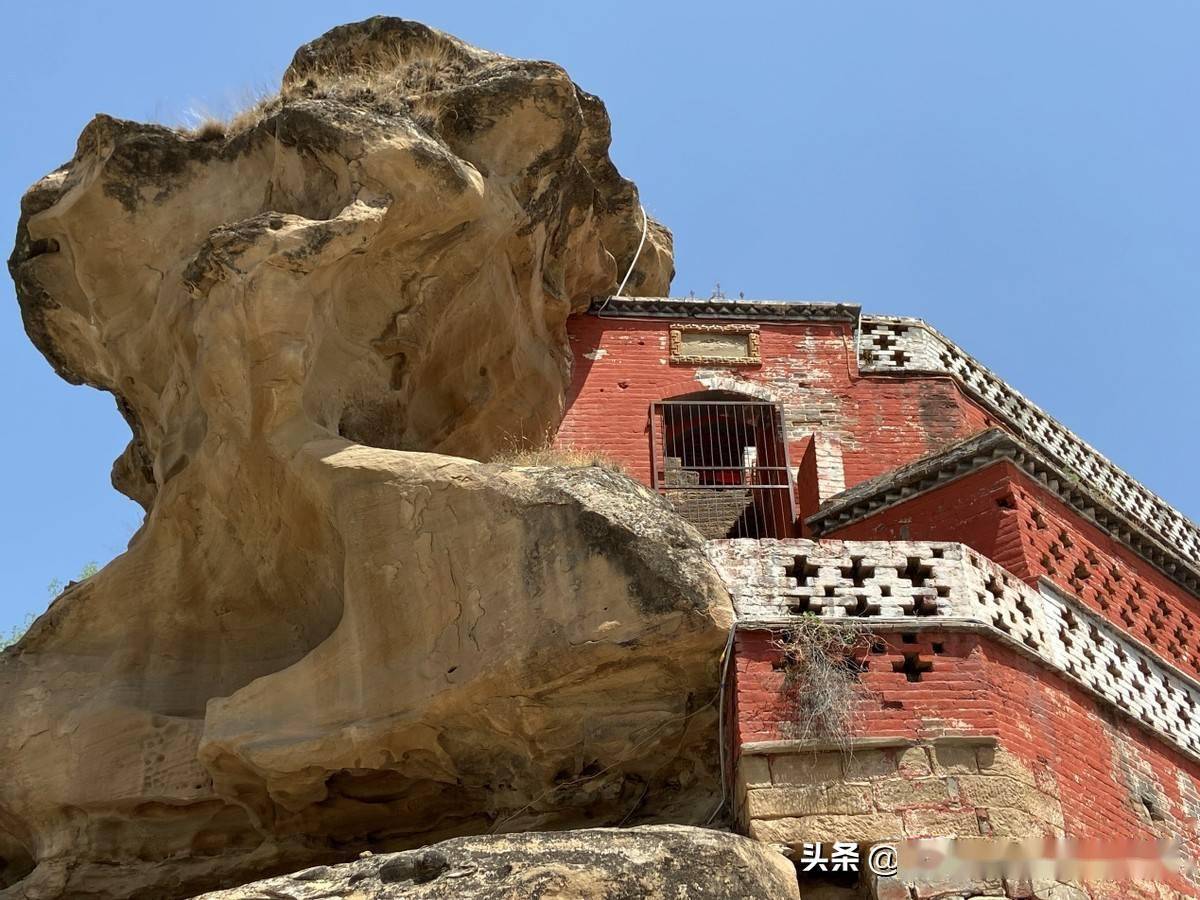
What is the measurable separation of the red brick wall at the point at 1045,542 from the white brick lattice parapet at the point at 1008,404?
3.31m

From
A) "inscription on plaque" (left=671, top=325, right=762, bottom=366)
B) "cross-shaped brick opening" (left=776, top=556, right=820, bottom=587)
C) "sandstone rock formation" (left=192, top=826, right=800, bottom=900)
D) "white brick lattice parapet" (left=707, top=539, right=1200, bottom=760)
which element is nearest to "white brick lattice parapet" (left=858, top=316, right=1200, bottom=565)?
"inscription on plaque" (left=671, top=325, right=762, bottom=366)

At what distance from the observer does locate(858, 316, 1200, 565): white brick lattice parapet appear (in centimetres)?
1792

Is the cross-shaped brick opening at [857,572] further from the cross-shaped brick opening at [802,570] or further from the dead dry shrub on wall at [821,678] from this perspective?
the dead dry shrub on wall at [821,678]

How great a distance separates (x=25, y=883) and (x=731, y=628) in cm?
649

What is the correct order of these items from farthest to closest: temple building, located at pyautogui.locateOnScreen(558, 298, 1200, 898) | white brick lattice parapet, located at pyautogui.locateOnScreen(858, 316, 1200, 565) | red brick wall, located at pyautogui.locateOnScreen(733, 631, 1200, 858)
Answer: white brick lattice parapet, located at pyautogui.locateOnScreen(858, 316, 1200, 565) → red brick wall, located at pyautogui.locateOnScreen(733, 631, 1200, 858) → temple building, located at pyautogui.locateOnScreen(558, 298, 1200, 898)

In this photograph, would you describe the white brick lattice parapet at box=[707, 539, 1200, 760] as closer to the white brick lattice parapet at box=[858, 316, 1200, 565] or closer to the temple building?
the temple building

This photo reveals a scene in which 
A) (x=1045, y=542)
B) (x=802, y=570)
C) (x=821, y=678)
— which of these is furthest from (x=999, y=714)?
(x=1045, y=542)

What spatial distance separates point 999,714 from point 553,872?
3.81m

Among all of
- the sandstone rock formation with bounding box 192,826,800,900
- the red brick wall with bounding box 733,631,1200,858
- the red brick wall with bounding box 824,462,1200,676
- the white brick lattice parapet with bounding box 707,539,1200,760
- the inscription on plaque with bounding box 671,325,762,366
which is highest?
the inscription on plaque with bounding box 671,325,762,366

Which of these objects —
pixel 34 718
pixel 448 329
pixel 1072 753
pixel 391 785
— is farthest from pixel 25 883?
pixel 1072 753

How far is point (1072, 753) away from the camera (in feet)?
39.1

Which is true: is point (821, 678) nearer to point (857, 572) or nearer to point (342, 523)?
point (857, 572)

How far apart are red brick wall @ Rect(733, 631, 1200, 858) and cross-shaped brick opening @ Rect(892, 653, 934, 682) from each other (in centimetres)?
1

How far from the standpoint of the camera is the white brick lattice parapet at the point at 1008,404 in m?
17.9
